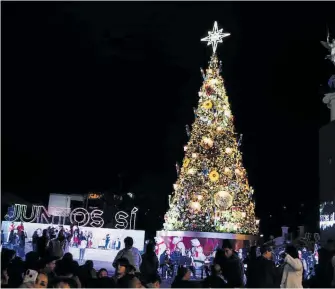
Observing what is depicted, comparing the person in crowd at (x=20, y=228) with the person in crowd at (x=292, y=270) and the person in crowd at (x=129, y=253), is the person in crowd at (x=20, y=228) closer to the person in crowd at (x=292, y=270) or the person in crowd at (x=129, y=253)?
the person in crowd at (x=129, y=253)

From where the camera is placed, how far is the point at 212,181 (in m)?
21.0

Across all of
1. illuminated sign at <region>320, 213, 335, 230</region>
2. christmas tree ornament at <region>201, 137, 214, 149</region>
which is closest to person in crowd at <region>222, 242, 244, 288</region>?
christmas tree ornament at <region>201, 137, 214, 149</region>

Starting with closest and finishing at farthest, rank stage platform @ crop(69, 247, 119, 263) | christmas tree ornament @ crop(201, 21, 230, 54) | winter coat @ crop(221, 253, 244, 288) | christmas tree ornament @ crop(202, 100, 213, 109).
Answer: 1. winter coat @ crop(221, 253, 244, 288)
2. stage platform @ crop(69, 247, 119, 263)
3. christmas tree ornament @ crop(202, 100, 213, 109)
4. christmas tree ornament @ crop(201, 21, 230, 54)

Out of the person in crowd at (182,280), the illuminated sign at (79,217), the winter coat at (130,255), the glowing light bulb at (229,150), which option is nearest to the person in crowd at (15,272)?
the winter coat at (130,255)

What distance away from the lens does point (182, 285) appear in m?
6.54

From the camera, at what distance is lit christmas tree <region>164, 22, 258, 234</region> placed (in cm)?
2086

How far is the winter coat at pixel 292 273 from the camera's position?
8820mm

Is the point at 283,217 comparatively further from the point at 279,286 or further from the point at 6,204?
the point at 279,286

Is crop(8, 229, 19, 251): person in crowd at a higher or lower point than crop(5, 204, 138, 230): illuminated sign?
lower

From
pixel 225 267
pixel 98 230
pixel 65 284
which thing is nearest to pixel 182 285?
pixel 65 284

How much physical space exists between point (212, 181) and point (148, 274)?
12200mm

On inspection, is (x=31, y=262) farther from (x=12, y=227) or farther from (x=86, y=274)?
(x=12, y=227)

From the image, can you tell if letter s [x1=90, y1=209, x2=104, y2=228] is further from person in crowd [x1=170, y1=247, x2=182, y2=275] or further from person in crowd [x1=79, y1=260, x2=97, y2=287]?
person in crowd [x1=79, y1=260, x2=97, y2=287]

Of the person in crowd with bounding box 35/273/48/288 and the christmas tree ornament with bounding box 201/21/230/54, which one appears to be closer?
the person in crowd with bounding box 35/273/48/288
